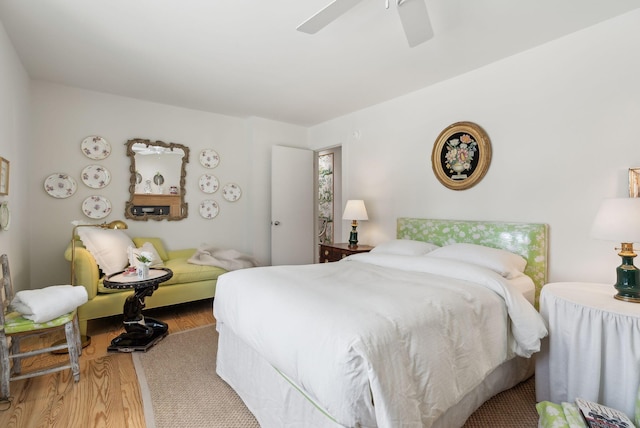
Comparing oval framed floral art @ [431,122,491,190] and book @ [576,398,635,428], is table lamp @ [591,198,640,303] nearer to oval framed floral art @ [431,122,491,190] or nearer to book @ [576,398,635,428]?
book @ [576,398,635,428]

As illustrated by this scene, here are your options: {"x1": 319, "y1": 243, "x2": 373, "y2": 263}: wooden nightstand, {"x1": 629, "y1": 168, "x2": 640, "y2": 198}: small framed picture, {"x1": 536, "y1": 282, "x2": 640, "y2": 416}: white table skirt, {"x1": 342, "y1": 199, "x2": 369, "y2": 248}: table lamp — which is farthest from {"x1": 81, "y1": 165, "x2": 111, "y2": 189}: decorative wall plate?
{"x1": 629, "y1": 168, "x2": 640, "y2": 198}: small framed picture

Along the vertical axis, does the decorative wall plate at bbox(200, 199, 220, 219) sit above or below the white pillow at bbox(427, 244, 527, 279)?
above

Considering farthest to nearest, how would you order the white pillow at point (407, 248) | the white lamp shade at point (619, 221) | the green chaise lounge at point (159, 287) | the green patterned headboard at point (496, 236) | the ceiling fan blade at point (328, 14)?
the white pillow at point (407, 248) < the green chaise lounge at point (159, 287) < the green patterned headboard at point (496, 236) < the white lamp shade at point (619, 221) < the ceiling fan blade at point (328, 14)

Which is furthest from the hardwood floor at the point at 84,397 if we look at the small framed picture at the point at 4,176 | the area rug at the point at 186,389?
the small framed picture at the point at 4,176

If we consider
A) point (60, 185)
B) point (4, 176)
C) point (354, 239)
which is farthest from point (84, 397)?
point (354, 239)

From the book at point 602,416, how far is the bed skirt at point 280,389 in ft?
1.42

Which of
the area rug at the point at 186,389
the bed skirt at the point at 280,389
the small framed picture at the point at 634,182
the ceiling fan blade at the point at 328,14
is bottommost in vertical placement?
the area rug at the point at 186,389

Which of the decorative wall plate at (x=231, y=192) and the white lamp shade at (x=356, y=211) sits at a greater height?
the decorative wall plate at (x=231, y=192)

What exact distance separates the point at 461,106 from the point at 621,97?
115 centimetres

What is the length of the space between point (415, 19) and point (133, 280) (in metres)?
Result: 2.69

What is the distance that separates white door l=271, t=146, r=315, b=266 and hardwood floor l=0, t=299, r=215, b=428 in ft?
8.00

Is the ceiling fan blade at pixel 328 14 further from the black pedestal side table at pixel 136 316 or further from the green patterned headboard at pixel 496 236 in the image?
the black pedestal side table at pixel 136 316

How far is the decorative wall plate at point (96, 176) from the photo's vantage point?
3.49m

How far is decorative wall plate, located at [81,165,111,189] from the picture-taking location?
137 inches
